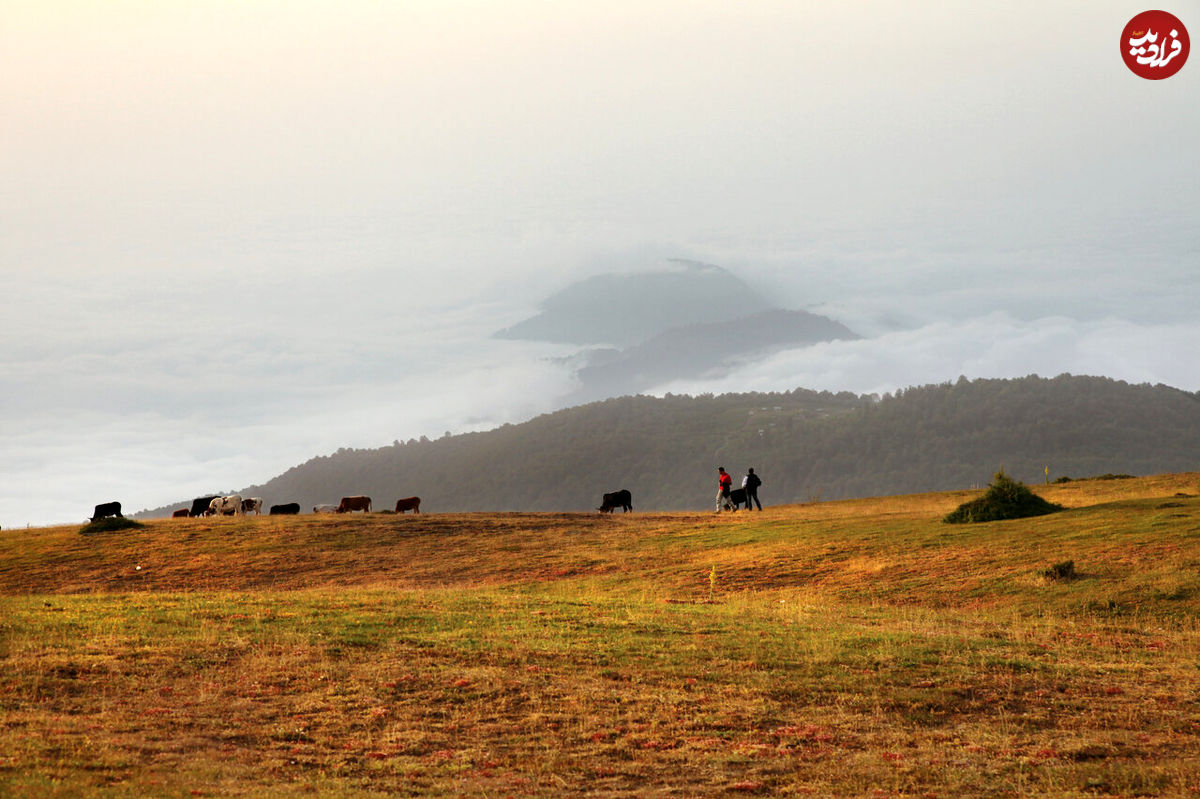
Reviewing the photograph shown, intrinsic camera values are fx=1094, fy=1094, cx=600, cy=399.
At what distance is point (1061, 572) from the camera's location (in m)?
33.8

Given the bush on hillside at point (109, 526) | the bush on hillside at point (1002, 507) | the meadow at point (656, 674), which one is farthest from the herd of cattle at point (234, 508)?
the bush on hillside at point (1002, 507)

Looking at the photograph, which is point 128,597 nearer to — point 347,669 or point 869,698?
point 347,669

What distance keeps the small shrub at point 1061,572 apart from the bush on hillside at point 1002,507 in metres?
11.9

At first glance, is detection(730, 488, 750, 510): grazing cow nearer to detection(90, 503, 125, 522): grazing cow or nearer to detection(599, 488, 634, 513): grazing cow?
detection(599, 488, 634, 513): grazing cow

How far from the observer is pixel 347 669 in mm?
22703

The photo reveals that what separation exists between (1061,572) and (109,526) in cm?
4590

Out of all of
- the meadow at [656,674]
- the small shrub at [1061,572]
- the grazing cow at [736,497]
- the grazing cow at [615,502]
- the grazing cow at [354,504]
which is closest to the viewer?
the meadow at [656,674]

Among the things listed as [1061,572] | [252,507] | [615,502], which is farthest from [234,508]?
[1061,572]

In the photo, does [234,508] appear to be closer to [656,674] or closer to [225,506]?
[225,506]

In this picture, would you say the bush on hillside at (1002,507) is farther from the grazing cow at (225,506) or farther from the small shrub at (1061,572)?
the grazing cow at (225,506)

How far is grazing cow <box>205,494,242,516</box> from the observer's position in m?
67.2

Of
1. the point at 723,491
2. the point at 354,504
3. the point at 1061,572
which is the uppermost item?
the point at 354,504

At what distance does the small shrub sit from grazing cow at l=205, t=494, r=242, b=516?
49.2 meters

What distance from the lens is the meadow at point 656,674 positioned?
15.6 meters
